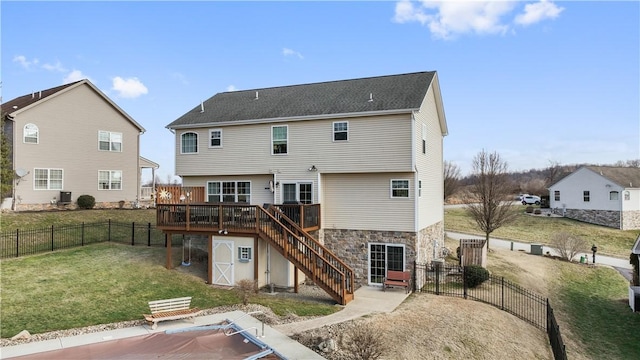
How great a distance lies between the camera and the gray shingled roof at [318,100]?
17266 millimetres

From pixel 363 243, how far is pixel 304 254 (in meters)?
3.46

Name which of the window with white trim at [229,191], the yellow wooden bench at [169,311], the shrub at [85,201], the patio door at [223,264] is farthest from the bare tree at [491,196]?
the shrub at [85,201]

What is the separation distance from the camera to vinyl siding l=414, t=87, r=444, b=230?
17406mm

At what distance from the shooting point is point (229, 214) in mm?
16062

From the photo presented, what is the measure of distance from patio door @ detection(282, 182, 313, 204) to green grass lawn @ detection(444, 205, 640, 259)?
19757mm

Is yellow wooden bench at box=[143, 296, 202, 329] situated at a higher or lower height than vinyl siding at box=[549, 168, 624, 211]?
lower

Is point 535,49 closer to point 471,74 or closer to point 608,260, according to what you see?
point 471,74

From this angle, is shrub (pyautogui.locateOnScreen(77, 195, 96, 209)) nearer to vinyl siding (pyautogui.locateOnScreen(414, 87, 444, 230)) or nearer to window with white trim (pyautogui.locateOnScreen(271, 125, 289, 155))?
window with white trim (pyautogui.locateOnScreen(271, 125, 289, 155))

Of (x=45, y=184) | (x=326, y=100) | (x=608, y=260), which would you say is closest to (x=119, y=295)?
(x=326, y=100)

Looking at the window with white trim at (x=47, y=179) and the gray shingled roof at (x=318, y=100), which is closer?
the gray shingled roof at (x=318, y=100)

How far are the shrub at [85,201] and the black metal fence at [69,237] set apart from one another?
4180mm

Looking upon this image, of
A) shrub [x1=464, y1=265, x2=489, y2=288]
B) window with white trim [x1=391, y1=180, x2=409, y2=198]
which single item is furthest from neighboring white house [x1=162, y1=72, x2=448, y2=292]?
shrub [x1=464, y1=265, x2=489, y2=288]

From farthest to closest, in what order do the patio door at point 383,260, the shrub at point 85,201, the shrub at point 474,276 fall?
the shrub at point 85,201 → the shrub at point 474,276 → the patio door at point 383,260

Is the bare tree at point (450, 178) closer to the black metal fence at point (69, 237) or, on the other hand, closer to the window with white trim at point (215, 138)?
the window with white trim at point (215, 138)
